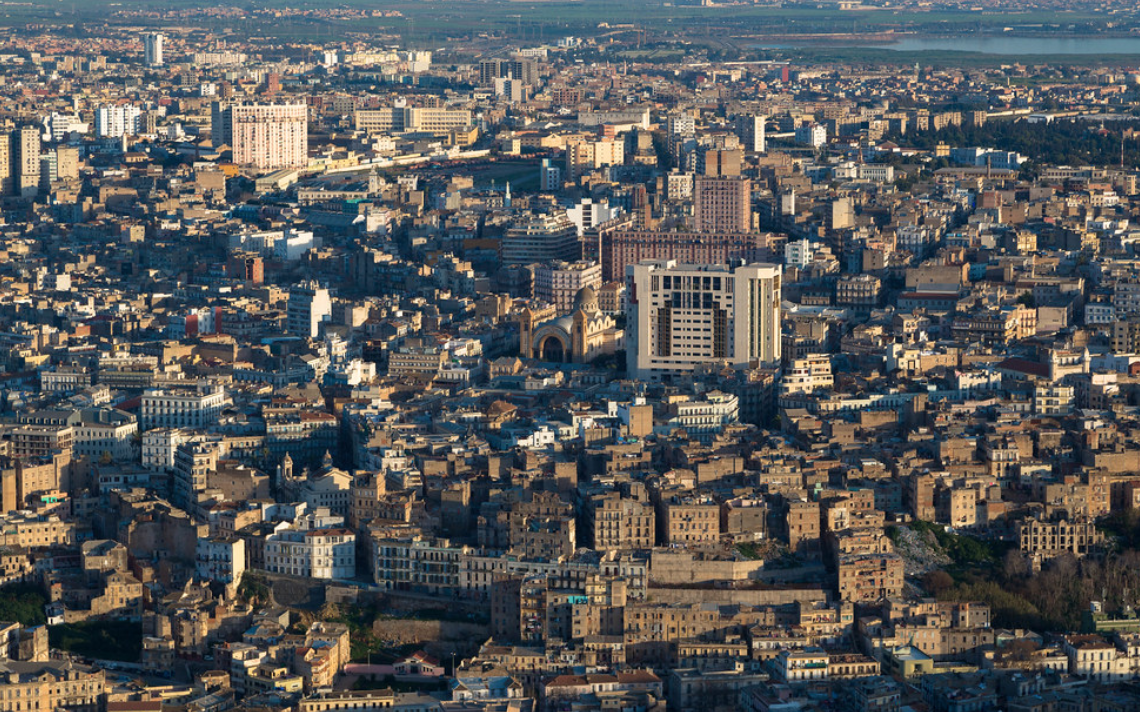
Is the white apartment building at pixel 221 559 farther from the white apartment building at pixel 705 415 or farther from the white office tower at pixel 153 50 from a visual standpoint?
the white office tower at pixel 153 50

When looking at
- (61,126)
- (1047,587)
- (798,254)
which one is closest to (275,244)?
(798,254)

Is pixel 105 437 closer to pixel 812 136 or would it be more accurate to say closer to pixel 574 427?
pixel 574 427

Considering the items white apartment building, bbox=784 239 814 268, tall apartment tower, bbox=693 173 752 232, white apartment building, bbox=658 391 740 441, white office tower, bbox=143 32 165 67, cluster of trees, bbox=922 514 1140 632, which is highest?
white office tower, bbox=143 32 165 67

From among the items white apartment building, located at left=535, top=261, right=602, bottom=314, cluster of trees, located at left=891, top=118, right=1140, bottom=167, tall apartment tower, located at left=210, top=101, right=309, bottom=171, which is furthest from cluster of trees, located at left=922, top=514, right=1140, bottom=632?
tall apartment tower, located at left=210, top=101, right=309, bottom=171

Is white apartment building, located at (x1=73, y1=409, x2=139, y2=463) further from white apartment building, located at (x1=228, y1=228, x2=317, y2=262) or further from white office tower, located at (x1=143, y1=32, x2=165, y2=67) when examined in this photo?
white office tower, located at (x1=143, y1=32, x2=165, y2=67)

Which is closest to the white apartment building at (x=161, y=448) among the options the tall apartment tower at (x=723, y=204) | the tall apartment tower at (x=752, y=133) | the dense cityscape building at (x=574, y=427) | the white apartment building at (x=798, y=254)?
the dense cityscape building at (x=574, y=427)

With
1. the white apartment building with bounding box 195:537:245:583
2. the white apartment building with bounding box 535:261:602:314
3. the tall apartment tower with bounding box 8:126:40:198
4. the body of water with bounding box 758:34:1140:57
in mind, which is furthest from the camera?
the body of water with bounding box 758:34:1140:57

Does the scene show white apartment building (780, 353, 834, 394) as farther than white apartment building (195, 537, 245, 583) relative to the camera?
Yes

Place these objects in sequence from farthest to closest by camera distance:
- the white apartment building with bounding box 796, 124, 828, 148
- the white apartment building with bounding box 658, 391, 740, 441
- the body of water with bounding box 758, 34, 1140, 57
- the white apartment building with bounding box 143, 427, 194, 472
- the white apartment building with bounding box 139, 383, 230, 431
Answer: the body of water with bounding box 758, 34, 1140, 57 < the white apartment building with bounding box 796, 124, 828, 148 < the white apartment building with bounding box 139, 383, 230, 431 < the white apartment building with bounding box 658, 391, 740, 441 < the white apartment building with bounding box 143, 427, 194, 472
